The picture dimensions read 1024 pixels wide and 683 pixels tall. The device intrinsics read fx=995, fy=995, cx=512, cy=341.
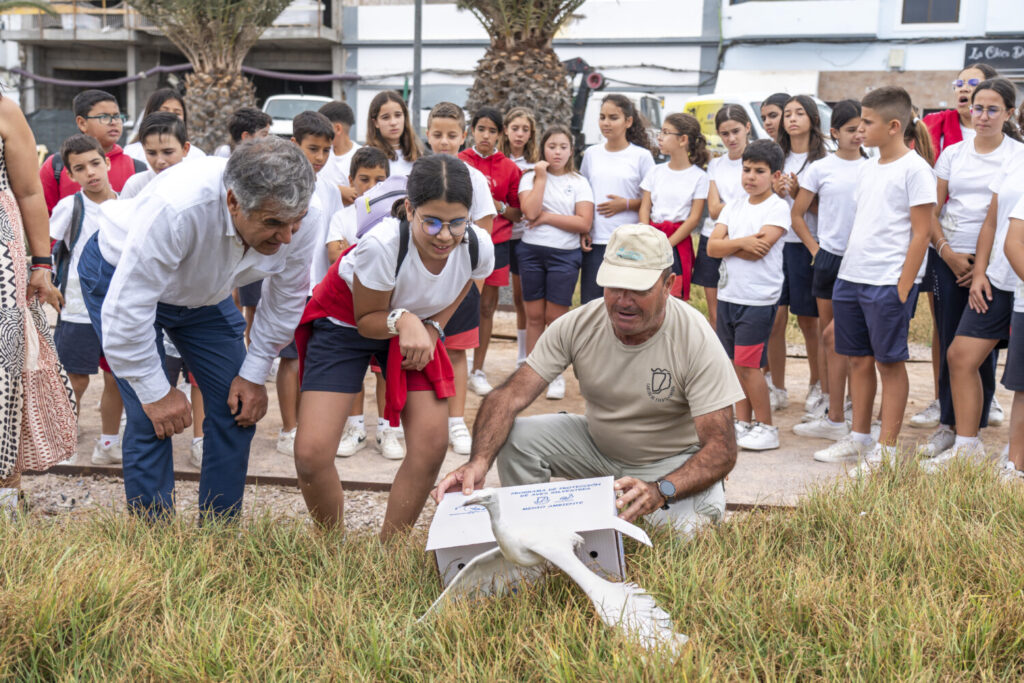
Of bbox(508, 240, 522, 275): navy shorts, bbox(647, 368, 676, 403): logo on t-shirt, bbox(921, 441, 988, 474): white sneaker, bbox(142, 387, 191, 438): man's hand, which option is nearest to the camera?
bbox(142, 387, 191, 438): man's hand

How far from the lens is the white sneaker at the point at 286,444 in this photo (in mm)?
5395

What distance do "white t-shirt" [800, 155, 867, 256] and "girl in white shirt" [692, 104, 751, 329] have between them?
0.67m

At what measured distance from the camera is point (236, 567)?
3.43 metres

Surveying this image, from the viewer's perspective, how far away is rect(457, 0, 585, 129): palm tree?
10.5 metres

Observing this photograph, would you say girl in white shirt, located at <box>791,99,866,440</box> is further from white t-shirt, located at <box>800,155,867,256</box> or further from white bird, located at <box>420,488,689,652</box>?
white bird, located at <box>420,488,689,652</box>

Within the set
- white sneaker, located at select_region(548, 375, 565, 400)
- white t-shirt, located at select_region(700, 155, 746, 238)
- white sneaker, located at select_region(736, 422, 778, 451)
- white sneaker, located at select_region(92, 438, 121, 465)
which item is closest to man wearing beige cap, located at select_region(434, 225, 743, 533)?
white sneaker, located at select_region(736, 422, 778, 451)

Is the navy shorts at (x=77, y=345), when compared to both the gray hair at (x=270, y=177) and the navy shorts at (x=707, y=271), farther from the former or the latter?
the navy shorts at (x=707, y=271)

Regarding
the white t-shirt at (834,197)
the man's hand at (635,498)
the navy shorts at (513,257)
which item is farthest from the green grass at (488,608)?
the navy shorts at (513,257)

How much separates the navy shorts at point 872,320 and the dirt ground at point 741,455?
0.65 metres

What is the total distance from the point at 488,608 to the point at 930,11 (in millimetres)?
24094

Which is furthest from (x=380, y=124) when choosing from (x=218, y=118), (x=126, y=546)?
(x=218, y=118)

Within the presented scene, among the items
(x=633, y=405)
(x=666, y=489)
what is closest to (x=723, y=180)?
(x=633, y=405)

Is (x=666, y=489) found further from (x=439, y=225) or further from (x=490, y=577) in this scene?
(x=439, y=225)

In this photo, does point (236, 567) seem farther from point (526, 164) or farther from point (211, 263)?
point (526, 164)
